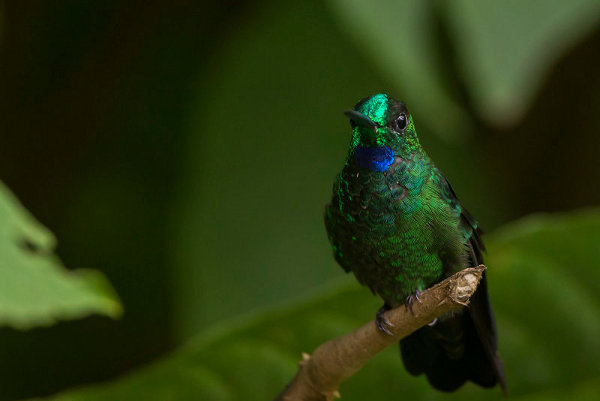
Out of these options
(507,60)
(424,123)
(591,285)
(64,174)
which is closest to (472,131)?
(424,123)

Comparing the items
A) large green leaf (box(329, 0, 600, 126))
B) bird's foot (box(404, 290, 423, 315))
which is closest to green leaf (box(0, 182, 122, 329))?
bird's foot (box(404, 290, 423, 315))

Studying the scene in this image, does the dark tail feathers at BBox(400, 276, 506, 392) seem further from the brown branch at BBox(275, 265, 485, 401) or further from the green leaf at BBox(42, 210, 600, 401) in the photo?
the green leaf at BBox(42, 210, 600, 401)

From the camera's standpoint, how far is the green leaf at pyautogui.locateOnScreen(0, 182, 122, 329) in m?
1.25

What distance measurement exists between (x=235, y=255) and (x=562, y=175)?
1.25 m

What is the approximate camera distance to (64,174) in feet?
10.6

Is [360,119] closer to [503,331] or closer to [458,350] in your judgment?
[458,350]

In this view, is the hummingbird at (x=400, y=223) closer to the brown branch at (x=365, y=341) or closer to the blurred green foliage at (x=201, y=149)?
the brown branch at (x=365, y=341)

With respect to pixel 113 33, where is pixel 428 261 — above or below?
below

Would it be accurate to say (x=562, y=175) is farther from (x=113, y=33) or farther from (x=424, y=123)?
(x=113, y=33)

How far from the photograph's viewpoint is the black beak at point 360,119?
3.51 feet

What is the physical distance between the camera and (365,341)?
4.11 feet

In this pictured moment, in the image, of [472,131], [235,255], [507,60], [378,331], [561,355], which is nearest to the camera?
[378,331]

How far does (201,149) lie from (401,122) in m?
1.95

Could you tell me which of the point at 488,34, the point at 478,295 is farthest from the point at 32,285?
the point at 488,34
